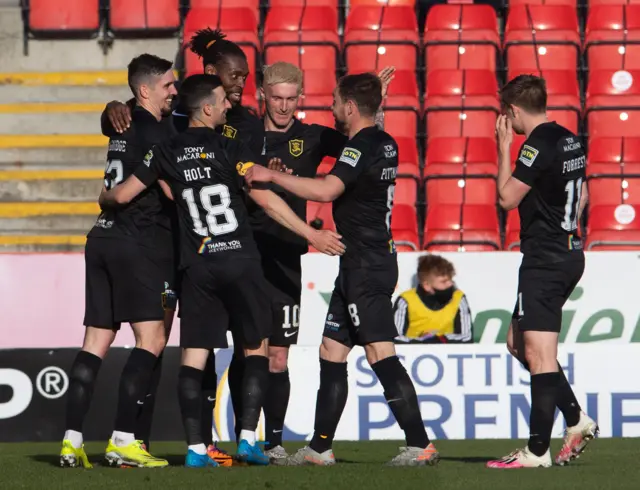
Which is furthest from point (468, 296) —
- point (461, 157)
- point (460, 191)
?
point (461, 157)

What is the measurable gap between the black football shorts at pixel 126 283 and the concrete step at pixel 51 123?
6.94 metres

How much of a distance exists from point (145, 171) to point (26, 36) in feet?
27.0

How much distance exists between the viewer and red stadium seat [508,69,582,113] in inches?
515

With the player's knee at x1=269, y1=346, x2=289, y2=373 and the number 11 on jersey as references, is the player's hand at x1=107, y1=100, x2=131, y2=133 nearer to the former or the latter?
the player's knee at x1=269, y1=346, x2=289, y2=373

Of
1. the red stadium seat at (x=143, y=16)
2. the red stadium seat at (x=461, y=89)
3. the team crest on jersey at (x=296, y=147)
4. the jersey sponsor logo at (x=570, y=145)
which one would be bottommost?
the jersey sponsor logo at (x=570, y=145)

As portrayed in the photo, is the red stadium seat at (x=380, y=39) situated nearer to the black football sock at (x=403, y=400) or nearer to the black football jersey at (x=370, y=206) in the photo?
the black football jersey at (x=370, y=206)

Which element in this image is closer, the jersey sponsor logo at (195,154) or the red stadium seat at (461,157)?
the jersey sponsor logo at (195,154)

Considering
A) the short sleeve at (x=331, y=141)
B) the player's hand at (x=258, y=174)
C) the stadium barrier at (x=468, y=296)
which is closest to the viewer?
the player's hand at (x=258, y=174)

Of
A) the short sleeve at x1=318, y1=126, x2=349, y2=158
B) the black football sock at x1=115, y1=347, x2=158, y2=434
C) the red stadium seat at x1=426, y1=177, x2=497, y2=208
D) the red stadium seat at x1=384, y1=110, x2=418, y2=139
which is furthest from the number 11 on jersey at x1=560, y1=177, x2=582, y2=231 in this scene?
the red stadium seat at x1=384, y1=110, x2=418, y2=139

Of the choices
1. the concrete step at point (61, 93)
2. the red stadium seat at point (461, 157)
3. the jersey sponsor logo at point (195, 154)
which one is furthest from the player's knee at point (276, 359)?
the concrete step at point (61, 93)

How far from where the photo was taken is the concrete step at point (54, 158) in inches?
526

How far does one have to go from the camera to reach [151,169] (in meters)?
6.60

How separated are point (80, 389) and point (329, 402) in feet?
4.41

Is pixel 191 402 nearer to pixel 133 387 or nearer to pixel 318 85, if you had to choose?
pixel 133 387
